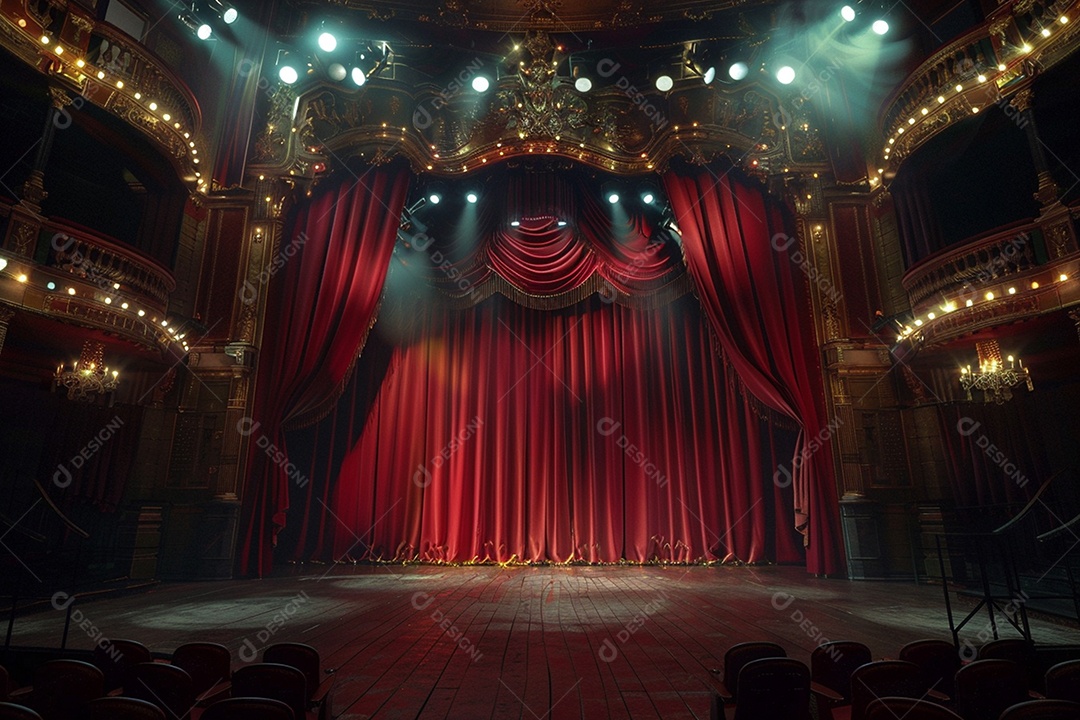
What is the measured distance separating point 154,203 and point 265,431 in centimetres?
343

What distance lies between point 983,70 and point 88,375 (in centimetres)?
986

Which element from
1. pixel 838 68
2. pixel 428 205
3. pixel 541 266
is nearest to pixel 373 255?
pixel 428 205

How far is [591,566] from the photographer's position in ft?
26.4

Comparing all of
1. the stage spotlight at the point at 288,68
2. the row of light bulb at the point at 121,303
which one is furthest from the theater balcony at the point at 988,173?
the row of light bulb at the point at 121,303

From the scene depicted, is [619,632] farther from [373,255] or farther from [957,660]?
[373,255]

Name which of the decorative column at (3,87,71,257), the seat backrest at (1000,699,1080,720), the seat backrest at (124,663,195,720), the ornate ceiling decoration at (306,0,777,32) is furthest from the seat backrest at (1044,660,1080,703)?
the ornate ceiling decoration at (306,0,777,32)

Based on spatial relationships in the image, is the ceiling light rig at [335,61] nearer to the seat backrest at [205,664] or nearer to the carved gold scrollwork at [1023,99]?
the carved gold scrollwork at [1023,99]

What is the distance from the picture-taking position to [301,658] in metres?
2.10

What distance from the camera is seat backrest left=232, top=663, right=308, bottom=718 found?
1789 millimetres

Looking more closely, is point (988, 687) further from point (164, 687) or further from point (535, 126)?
point (535, 126)

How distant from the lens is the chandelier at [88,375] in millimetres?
6008

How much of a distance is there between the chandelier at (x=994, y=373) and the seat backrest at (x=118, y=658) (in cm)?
697

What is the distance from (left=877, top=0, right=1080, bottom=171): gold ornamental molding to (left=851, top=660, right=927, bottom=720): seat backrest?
21.2ft

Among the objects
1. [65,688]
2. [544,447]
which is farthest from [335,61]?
[65,688]
